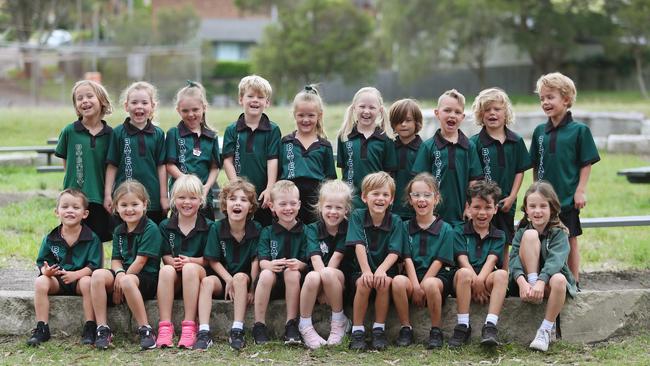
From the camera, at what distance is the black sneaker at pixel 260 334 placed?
551 centimetres

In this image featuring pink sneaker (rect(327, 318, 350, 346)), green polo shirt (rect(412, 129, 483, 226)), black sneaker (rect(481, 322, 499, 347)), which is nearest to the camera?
black sneaker (rect(481, 322, 499, 347))

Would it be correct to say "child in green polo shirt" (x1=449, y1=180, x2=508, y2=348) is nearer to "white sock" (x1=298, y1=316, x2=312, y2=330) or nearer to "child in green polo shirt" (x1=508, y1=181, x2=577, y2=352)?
"child in green polo shirt" (x1=508, y1=181, x2=577, y2=352)

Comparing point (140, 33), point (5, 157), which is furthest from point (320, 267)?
point (140, 33)

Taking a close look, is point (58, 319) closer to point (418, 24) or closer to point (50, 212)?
point (50, 212)

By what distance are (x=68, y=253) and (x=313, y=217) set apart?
5.33 ft

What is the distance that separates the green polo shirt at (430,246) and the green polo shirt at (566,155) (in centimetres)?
90

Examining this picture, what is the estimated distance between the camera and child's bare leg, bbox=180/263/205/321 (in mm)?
5535

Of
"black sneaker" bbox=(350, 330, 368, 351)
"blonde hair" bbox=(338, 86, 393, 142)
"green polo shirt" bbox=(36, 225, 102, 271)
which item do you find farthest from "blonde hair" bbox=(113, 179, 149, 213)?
"black sneaker" bbox=(350, 330, 368, 351)

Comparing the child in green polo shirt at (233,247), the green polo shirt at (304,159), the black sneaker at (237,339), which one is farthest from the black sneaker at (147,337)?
the green polo shirt at (304,159)

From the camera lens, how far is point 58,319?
5.74 metres

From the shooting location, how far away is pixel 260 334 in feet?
18.1

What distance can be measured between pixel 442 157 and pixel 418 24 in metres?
31.9

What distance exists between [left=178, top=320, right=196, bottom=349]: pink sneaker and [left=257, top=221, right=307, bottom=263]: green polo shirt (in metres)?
0.60

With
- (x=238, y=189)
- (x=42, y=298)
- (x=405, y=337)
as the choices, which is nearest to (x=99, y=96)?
(x=238, y=189)
